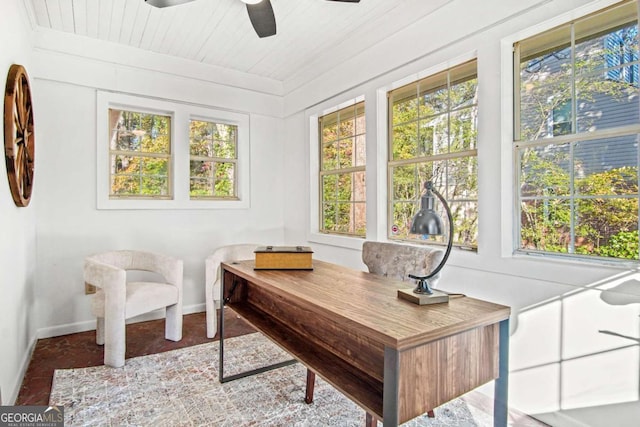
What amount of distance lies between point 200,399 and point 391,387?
1.67 m

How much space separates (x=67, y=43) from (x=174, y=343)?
116 inches

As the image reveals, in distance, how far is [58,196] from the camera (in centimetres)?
332

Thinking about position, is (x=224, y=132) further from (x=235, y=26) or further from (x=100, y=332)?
(x=100, y=332)

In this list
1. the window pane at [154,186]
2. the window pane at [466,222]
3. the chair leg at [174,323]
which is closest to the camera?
the window pane at [466,222]

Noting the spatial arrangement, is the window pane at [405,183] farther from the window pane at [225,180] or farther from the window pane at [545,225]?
the window pane at [225,180]

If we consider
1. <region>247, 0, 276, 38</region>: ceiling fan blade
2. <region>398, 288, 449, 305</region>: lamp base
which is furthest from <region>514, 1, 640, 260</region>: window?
<region>247, 0, 276, 38</region>: ceiling fan blade

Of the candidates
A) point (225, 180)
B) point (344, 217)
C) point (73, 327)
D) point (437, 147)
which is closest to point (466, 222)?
point (437, 147)

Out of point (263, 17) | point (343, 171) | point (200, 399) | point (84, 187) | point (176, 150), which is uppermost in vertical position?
point (263, 17)

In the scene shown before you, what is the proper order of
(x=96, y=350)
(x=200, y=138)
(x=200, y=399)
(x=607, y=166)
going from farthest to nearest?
(x=200, y=138) < (x=96, y=350) < (x=200, y=399) < (x=607, y=166)

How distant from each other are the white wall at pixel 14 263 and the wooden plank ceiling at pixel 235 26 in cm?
48

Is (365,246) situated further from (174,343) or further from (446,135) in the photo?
(174,343)

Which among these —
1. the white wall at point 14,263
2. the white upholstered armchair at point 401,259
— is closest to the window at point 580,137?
the white upholstered armchair at point 401,259

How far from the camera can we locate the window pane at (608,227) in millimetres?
1783

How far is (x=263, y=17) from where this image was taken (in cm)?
253
